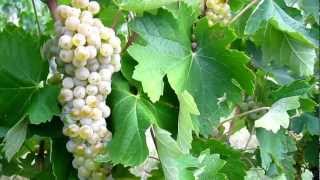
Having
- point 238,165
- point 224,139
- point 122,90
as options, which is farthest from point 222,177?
point 224,139

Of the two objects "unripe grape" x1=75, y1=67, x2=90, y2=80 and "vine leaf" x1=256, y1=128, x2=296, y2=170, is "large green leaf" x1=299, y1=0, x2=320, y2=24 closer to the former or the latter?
"vine leaf" x1=256, y1=128, x2=296, y2=170

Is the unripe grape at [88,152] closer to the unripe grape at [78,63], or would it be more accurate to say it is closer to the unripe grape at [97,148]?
the unripe grape at [97,148]

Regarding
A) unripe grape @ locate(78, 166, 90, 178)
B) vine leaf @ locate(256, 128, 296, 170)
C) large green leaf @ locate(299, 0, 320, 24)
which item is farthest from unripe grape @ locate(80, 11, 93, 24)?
large green leaf @ locate(299, 0, 320, 24)

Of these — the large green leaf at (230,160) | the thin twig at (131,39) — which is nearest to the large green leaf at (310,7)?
the large green leaf at (230,160)

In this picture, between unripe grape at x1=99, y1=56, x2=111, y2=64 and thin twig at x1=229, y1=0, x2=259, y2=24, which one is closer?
unripe grape at x1=99, y1=56, x2=111, y2=64

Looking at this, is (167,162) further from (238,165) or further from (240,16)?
(240,16)

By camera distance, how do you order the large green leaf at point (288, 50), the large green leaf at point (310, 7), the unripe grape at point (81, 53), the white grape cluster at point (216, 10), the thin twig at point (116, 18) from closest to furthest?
the unripe grape at point (81, 53) < the thin twig at point (116, 18) < the white grape cluster at point (216, 10) < the large green leaf at point (288, 50) < the large green leaf at point (310, 7)
